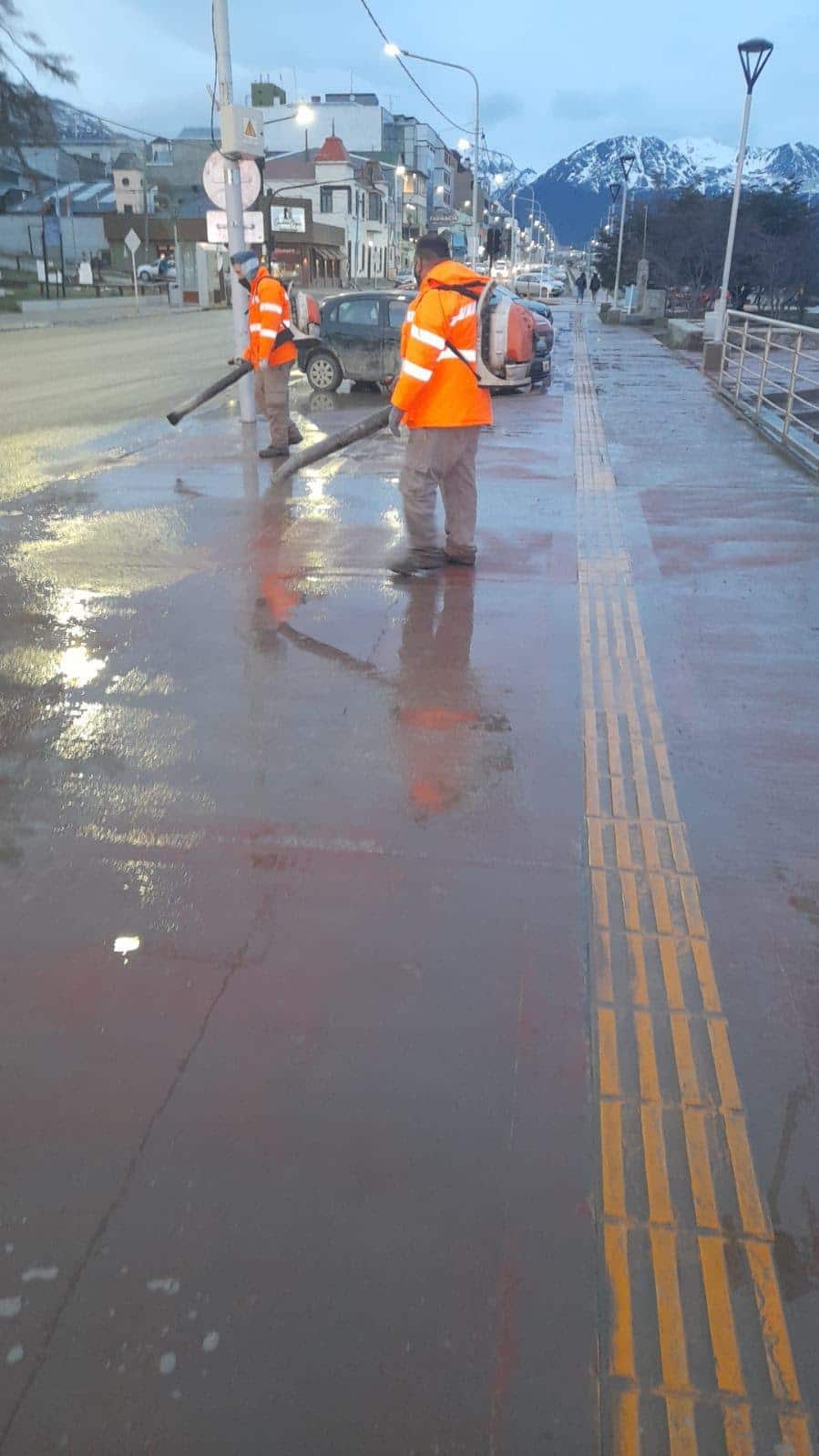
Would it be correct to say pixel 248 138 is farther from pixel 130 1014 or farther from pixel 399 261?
pixel 399 261

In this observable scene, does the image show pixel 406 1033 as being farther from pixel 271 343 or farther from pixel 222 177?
pixel 222 177

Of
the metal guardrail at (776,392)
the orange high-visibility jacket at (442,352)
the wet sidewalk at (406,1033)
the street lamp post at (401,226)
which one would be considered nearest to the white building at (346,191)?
the street lamp post at (401,226)

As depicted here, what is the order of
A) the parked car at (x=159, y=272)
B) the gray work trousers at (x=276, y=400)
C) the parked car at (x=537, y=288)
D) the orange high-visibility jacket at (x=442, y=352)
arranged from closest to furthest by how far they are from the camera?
1. the orange high-visibility jacket at (x=442, y=352)
2. the gray work trousers at (x=276, y=400)
3. the parked car at (x=537, y=288)
4. the parked car at (x=159, y=272)

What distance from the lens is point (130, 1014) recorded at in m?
3.19

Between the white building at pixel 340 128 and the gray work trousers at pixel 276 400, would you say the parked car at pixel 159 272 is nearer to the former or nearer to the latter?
the white building at pixel 340 128

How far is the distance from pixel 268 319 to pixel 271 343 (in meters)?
0.23

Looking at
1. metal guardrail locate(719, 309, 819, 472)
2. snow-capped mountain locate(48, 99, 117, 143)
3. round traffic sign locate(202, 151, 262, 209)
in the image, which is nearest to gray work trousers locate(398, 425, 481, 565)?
metal guardrail locate(719, 309, 819, 472)

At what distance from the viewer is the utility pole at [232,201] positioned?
1200cm

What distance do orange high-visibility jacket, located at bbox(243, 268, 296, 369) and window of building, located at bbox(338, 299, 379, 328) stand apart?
629cm

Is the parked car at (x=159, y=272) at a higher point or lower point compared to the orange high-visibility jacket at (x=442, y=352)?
higher

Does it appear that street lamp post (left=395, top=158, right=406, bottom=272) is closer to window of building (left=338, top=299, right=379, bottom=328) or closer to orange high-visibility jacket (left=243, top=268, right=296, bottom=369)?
window of building (left=338, top=299, right=379, bottom=328)

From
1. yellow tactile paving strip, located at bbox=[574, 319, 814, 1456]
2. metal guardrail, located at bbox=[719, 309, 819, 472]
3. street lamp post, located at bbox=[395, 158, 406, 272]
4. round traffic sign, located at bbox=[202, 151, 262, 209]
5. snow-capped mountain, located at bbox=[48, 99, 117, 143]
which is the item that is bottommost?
yellow tactile paving strip, located at bbox=[574, 319, 814, 1456]

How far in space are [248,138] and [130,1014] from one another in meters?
11.9

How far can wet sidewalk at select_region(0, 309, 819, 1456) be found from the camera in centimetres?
222
